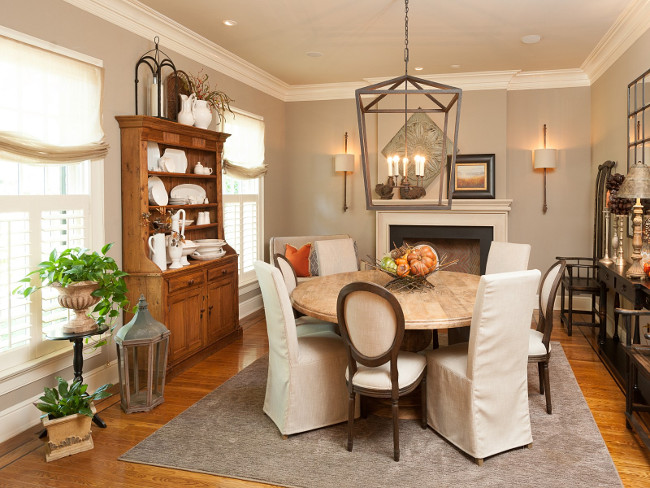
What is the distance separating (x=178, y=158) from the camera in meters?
4.29

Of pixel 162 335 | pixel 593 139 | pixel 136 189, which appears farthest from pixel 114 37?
pixel 593 139

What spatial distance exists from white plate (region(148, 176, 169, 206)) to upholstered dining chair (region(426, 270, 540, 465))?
243 centimetres

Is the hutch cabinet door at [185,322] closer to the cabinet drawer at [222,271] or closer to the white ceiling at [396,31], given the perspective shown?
the cabinet drawer at [222,271]

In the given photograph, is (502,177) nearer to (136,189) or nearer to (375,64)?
(375,64)

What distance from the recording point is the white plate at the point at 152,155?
397cm

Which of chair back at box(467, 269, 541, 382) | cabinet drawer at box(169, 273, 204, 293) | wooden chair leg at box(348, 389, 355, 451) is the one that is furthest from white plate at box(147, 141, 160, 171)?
chair back at box(467, 269, 541, 382)

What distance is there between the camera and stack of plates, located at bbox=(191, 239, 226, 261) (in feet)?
14.4

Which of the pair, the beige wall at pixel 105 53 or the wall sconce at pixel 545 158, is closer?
the beige wall at pixel 105 53

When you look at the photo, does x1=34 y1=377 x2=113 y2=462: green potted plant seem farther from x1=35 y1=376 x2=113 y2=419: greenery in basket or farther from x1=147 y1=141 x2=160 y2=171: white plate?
x1=147 y1=141 x2=160 y2=171: white plate

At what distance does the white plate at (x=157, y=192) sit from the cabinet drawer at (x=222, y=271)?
0.73 m

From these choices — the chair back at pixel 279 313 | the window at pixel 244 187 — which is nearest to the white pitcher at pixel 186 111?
the window at pixel 244 187

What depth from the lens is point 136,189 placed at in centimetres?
370

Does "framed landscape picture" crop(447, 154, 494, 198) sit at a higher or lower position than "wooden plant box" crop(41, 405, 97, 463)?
higher

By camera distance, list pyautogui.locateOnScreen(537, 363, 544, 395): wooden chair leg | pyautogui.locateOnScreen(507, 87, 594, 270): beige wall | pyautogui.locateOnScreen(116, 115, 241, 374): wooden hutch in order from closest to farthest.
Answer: pyautogui.locateOnScreen(537, 363, 544, 395): wooden chair leg < pyautogui.locateOnScreen(116, 115, 241, 374): wooden hutch < pyautogui.locateOnScreen(507, 87, 594, 270): beige wall
